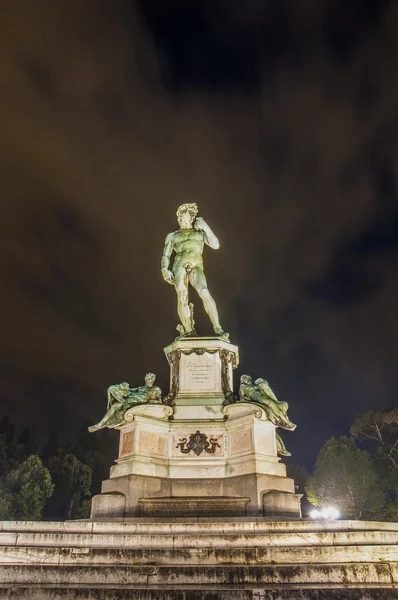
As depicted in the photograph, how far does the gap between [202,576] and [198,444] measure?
521 cm

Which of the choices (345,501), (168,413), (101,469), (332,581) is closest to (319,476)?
(345,501)

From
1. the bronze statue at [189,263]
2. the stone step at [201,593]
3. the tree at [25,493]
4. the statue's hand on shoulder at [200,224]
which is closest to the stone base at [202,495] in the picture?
the stone step at [201,593]

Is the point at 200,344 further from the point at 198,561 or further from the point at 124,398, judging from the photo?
the point at 198,561

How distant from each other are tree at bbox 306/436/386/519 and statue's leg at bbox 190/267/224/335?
40.5 m

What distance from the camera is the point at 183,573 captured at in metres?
7.17

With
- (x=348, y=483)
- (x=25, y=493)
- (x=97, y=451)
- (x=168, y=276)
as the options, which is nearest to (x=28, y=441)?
(x=97, y=451)

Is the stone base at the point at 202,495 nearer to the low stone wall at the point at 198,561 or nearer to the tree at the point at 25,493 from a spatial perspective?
the low stone wall at the point at 198,561

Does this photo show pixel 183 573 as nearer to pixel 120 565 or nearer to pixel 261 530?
pixel 120 565

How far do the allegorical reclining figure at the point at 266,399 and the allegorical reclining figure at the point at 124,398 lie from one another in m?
2.31

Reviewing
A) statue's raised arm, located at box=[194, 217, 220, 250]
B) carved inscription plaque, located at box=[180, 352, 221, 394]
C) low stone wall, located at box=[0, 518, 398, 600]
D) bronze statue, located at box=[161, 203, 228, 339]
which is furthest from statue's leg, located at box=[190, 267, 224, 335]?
low stone wall, located at box=[0, 518, 398, 600]

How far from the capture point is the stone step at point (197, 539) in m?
8.06

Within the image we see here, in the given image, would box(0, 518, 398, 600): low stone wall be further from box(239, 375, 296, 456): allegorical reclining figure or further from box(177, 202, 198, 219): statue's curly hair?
box(177, 202, 198, 219): statue's curly hair

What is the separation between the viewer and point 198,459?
39.9 ft

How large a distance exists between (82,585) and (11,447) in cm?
7437
